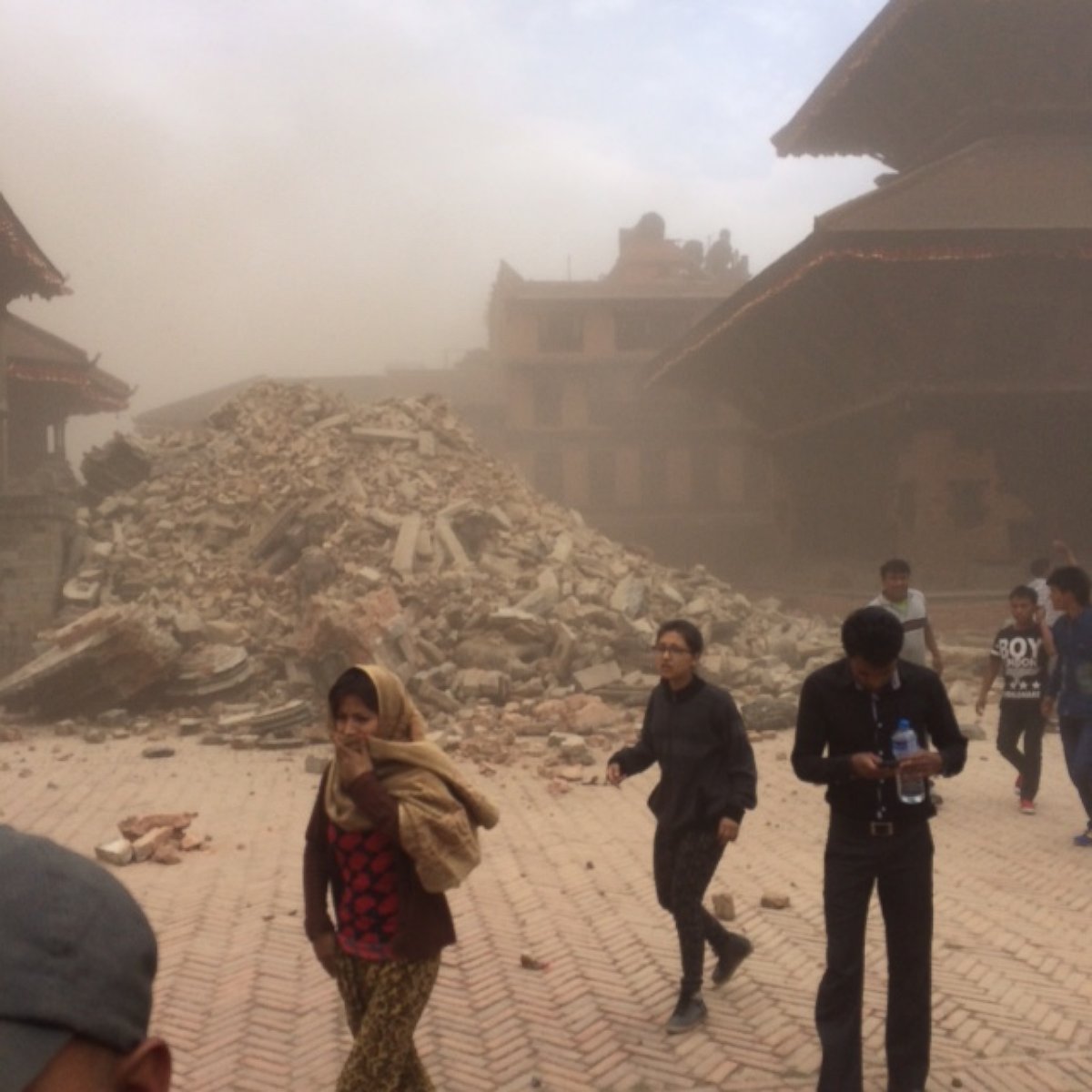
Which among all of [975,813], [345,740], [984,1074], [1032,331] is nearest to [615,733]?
[975,813]

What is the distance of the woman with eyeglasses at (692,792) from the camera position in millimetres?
4680

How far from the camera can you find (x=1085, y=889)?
658cm

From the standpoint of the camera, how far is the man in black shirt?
12.6 feet

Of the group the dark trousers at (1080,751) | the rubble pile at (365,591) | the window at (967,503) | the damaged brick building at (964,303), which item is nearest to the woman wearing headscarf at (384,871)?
the dark trousers at (1080,751)

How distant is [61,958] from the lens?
3.38 feet

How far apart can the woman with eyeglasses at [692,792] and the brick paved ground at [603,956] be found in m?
0.35

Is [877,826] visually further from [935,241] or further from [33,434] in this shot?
[33,434]

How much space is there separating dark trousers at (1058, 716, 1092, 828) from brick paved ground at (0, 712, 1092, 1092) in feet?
1.41

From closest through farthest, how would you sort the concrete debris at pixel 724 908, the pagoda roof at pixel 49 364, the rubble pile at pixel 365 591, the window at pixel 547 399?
the concrete debris at pixel 724 908 → the rubble pile at pixel 365 591 → the pagoda roof at pixel 49 364 → the window at pixel 547 399

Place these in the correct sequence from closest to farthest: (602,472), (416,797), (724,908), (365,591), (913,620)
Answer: (416,797) < (724,908) < (913,620) < (365,591) < (602,472)

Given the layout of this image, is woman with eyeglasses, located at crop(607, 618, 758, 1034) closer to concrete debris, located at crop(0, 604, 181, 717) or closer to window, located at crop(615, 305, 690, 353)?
concrete debris, located at crop(0, 604, 181, 717)

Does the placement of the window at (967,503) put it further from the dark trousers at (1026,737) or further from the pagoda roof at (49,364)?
the pagoda roof at (49,364)

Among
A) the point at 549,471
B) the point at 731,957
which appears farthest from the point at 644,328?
the point at 731,957

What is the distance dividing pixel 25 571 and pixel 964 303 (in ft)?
46.4
